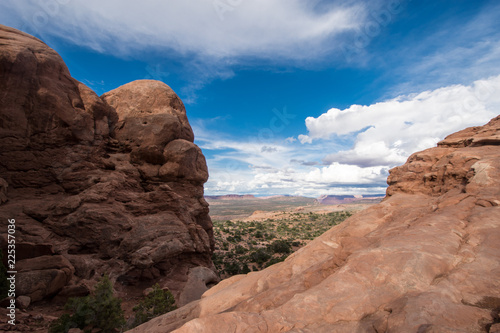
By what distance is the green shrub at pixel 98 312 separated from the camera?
11781 millimetres

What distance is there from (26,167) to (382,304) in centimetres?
2408

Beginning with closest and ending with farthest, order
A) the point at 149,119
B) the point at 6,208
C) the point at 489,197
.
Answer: the point at 489,197 → the point at 6,208 → the point at 149,119

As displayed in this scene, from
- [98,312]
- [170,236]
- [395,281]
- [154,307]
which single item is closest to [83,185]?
[170,236]

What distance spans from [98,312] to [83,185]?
36.2ft

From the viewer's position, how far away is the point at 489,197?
26.4 feet

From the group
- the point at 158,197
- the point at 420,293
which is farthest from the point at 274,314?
the point at 158,197

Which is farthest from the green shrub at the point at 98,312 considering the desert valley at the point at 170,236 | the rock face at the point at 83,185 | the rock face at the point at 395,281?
the rock face at the point at 395,281

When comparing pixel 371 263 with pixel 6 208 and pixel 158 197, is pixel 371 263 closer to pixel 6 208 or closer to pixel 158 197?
pixel 158 197

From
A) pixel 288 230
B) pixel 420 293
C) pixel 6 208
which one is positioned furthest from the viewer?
pixel 288 230

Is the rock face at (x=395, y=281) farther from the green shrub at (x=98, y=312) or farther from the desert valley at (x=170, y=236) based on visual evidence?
the green shrub at (x=98, y=312)

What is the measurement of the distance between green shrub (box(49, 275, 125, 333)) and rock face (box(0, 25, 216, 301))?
146 inches

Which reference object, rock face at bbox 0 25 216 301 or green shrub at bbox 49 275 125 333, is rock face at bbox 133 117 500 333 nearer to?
green shrub at bbox 49 275 125 333

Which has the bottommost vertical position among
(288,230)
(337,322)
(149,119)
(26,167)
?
(288,230)

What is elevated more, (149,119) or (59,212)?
(149,119)
